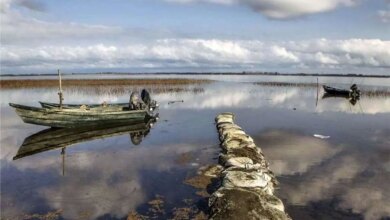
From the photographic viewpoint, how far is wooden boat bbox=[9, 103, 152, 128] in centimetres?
2553

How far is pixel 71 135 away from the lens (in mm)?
25203

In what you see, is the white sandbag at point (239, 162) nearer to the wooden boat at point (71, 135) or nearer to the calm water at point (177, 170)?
the calm water at point (177, 170)

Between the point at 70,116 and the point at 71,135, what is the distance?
1.64 metres

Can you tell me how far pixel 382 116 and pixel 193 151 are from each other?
24391mm

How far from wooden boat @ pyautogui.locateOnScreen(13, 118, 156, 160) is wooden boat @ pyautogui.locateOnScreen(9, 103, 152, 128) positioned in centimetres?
50

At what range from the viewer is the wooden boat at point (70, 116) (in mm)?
25531

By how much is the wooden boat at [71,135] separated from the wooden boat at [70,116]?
50cm

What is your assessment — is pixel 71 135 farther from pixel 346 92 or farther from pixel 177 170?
pixel 346 92

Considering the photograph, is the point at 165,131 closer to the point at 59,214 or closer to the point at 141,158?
the point at 141,158

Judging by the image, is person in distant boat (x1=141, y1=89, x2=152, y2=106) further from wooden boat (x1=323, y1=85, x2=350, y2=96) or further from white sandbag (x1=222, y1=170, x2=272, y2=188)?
wooden boat (x1=323, y1=85, x2=350, y2=96)

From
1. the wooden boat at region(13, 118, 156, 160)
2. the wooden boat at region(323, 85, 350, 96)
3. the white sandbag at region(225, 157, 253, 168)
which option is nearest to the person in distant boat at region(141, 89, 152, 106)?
the wooden boat at region(13, 118, 156, 160)

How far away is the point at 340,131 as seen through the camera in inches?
1107

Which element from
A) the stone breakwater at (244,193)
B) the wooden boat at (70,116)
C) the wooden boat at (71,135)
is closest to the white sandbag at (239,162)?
the stone breakwater at (244,193)

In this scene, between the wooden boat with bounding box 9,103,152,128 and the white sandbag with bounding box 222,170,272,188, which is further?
the wooden boat with bounding box 9,103,152,128
